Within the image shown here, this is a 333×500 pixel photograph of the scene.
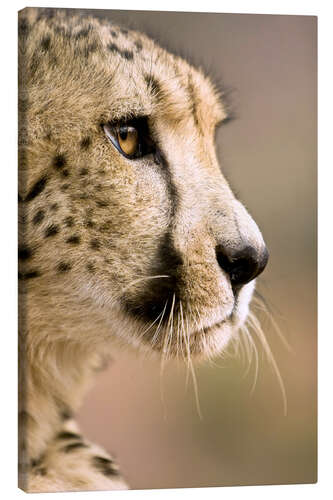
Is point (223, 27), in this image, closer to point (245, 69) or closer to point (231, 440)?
point (245, 69)

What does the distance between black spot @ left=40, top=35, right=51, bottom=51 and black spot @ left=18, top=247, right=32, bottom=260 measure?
0.48 meters

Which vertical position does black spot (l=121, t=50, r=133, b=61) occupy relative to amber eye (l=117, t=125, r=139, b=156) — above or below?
above

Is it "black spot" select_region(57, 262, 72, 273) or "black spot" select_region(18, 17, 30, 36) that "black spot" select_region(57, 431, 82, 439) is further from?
"black spot" select_region(18, 17, 30, 36)

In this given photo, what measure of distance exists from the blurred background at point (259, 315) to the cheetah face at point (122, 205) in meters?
0.18

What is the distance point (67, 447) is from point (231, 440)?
48cm

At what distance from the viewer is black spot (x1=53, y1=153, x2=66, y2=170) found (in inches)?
83.8

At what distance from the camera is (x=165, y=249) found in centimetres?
217

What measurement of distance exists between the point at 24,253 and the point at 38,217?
0.11 m

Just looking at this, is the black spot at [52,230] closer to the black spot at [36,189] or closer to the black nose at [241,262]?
the black spot at [36,189]

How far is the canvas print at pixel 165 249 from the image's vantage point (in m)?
2.16

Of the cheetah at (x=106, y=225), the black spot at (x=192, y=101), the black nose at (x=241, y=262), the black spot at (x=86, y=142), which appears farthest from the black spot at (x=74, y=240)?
the black spot at (x=192, y=101)

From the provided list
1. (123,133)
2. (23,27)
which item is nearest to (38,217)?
(123,133)

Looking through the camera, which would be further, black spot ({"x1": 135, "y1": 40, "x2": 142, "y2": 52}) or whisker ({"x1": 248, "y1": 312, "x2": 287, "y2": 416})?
whisker ({"x1": 248, "y1": 312, "x2": 287, "y2": 416})

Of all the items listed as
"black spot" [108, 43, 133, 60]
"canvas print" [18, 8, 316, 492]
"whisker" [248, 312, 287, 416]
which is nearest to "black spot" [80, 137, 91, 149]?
"canvas print" [18, 8, 316, 492]
